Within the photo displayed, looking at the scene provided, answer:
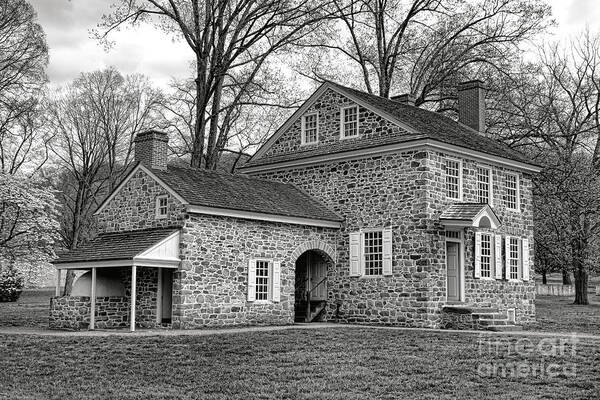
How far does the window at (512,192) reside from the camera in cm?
2599

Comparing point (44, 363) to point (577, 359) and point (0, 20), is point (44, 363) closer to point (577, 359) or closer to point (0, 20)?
point (577, 359)

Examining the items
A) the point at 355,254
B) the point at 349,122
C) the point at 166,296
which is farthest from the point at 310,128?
the point at 166,296

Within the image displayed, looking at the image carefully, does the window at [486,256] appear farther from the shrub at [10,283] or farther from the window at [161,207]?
the shrub at [10,283]

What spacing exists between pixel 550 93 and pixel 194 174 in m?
18.7

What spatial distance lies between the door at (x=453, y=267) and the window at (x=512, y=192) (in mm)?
3256

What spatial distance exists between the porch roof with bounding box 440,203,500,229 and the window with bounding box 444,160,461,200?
19.1 inches

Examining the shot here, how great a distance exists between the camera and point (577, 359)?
47.2 ft

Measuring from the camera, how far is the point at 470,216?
22.4 m

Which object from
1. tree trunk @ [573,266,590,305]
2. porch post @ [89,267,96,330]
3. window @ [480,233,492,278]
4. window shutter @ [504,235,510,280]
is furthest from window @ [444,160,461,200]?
tree trunk @ [573,266,590,305]

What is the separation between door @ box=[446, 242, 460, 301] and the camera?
78.1 feet

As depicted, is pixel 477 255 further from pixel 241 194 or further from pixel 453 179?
pixel 241 194

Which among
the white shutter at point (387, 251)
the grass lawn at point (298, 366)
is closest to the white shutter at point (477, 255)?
the white shutter at point (387, 251)

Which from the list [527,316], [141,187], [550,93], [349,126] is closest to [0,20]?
[141,187]

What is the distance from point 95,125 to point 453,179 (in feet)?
77.4
